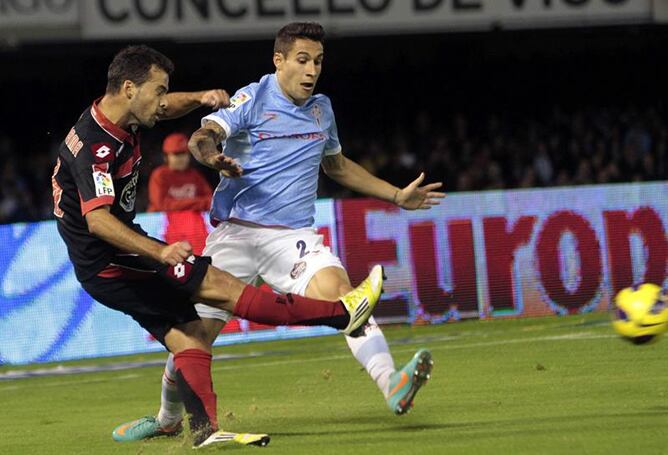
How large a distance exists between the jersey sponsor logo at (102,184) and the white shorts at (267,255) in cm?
116

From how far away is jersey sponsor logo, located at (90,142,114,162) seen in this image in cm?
742

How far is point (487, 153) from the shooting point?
76.0ft

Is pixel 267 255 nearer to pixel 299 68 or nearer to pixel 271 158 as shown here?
pixel 271 158

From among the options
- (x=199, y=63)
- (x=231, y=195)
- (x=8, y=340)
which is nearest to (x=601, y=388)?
(x=231, y=195)

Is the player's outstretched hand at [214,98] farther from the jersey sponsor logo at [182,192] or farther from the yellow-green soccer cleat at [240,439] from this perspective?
the jersey sponsor logo at [182,192]

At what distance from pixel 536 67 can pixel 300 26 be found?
18.0 meters

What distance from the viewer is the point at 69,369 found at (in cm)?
1385

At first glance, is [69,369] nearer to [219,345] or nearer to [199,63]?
[219,345]

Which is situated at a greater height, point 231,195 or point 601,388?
point 231,195

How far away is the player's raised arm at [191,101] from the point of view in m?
7.84

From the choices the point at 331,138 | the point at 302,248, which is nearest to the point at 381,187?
the point at 331,138

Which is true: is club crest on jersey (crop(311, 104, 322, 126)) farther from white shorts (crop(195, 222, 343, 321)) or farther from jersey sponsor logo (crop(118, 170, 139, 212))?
jersey sponsor logo (crop(118, 170, 139, 212))

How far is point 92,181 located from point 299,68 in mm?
1629

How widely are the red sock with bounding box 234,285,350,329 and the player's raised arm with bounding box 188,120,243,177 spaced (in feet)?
2.26
